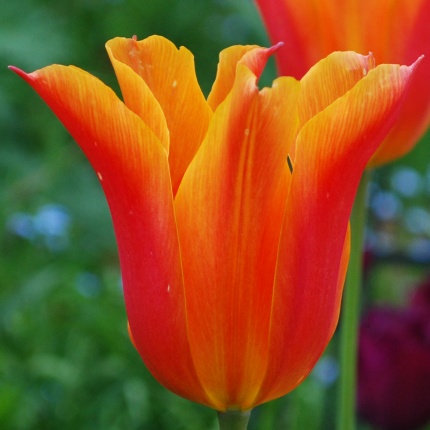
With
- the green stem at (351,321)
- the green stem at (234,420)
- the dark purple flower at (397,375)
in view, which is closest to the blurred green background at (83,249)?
the dark purple flower at (397,375)

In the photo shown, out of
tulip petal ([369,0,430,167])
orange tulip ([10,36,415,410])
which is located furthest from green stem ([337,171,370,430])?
orange tulip ([10,36,415,410])

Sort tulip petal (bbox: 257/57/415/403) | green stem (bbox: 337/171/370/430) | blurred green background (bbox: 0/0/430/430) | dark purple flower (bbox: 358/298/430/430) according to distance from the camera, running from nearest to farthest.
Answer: tulip petal (bbox: 257/57/415/403) → green stem (bbox: 337/171/370/430) → dark purple flower (bbox: 358/298/430/430) → blurred green background (bbox: 0/0/430/430)

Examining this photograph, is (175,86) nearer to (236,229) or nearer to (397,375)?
(236,229)

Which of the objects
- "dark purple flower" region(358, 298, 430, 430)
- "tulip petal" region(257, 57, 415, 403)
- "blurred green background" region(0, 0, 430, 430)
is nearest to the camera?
"tulip petal" region(257, 57, 415, 403)

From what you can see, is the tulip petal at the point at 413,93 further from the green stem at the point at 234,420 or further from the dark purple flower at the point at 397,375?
the dark purple flower at the point at 397,375

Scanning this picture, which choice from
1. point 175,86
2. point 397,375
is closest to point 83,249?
point 397,375

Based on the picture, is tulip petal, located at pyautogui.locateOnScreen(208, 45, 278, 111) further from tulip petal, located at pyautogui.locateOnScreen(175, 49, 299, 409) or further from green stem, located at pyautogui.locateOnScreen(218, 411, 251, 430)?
green stem, located at pyautogui.locateOnScreen(218, 411, 251, 430)

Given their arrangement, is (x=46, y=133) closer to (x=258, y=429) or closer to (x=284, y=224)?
(x=258, y=429)
